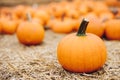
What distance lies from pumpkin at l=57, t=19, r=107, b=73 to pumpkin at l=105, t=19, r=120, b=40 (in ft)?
5.03

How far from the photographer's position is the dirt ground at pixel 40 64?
7.88 feet

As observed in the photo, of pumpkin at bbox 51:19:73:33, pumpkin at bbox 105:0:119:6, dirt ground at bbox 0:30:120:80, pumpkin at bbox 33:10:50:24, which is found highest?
pumpkin at bbox 105:0:119:6

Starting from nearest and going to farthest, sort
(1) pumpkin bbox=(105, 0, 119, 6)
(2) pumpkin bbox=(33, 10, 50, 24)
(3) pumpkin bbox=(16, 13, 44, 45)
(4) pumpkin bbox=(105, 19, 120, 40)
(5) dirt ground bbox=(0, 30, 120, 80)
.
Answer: (5) dirt ground bbox=(0, 30, 120, 80)
(3) pumpkin bbox=(16, 13, 44, 45)
(4) pumpkin bbox=(105, 19, 120, 40)
(2) pumpkin bbox=(33, 10, 50, 24)
(1) pumpkin bbox=(105, 0, 119, 6)

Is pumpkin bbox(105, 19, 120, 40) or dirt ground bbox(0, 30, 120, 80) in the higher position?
pumpkin bbox(105, 19, 120, 40)

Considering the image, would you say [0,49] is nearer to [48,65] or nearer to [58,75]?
[48,65]

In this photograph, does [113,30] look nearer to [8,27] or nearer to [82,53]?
[82,53]

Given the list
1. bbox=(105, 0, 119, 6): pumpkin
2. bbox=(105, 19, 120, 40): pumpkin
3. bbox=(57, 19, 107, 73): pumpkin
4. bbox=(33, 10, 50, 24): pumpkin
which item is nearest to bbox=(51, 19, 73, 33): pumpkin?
bbox=(33, 10, 50, 24): pumpkin

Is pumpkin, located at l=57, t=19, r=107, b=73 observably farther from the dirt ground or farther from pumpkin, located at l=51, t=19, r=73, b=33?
pumpkin, located at l=51, t=19, r=73, b=33

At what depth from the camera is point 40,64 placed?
2.77 m

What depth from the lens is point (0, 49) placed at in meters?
3.54

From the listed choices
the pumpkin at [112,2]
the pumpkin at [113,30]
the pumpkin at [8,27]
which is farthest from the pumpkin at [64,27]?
the pumpkin at [112,2]

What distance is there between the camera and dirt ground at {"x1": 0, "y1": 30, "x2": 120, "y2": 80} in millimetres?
2400

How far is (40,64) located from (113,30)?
5.24 feet

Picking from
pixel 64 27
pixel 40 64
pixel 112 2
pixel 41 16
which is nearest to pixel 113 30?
pixel 64 27
